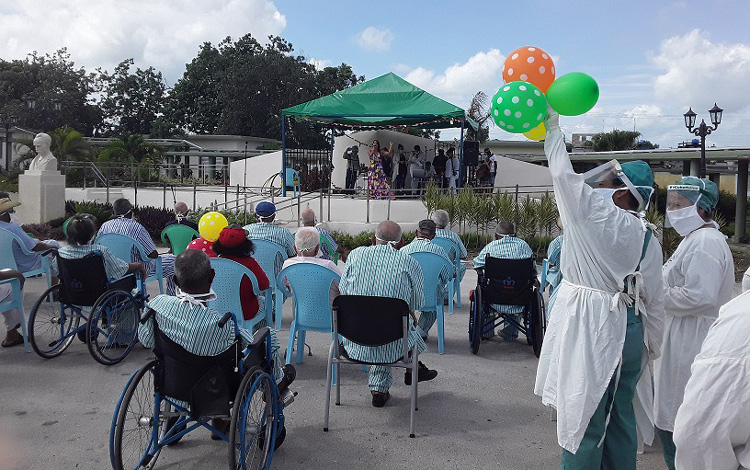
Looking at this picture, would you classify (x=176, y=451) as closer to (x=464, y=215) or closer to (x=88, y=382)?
(x=88, y=382)

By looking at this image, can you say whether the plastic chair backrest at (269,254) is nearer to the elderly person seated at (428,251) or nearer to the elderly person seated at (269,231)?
the elderly person seated at (269,231)

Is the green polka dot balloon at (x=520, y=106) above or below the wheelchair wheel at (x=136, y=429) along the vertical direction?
above

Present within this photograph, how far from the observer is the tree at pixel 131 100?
48.7 m

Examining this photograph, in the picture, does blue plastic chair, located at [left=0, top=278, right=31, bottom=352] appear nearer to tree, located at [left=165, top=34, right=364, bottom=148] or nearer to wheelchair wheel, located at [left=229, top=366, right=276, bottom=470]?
wheelchair wheel, located at [left=229, top=366, right=276, bottom=470]

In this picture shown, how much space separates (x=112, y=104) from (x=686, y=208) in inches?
2020

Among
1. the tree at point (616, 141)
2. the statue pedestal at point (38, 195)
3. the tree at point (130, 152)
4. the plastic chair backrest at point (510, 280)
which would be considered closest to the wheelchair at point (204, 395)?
the plastic chair backrest at point (510, 280)

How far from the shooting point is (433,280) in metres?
6.14

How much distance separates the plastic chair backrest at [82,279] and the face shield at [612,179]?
436 cm

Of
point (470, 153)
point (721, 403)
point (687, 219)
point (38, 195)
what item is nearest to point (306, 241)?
point (687, 219)

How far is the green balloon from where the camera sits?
2.87 meters

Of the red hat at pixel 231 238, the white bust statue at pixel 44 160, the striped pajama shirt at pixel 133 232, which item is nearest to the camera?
the red hat at pixel 231 238

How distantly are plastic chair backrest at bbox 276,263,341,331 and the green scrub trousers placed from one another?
259 centimetres

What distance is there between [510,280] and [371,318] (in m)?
2.31

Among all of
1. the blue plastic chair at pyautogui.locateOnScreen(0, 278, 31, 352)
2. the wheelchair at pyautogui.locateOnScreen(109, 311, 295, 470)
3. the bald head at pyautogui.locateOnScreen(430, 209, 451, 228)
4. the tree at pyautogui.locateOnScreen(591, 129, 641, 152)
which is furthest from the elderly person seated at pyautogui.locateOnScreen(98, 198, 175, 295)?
the tree at pyautogui.locateOnScreen(591, 129, 641, 152)
